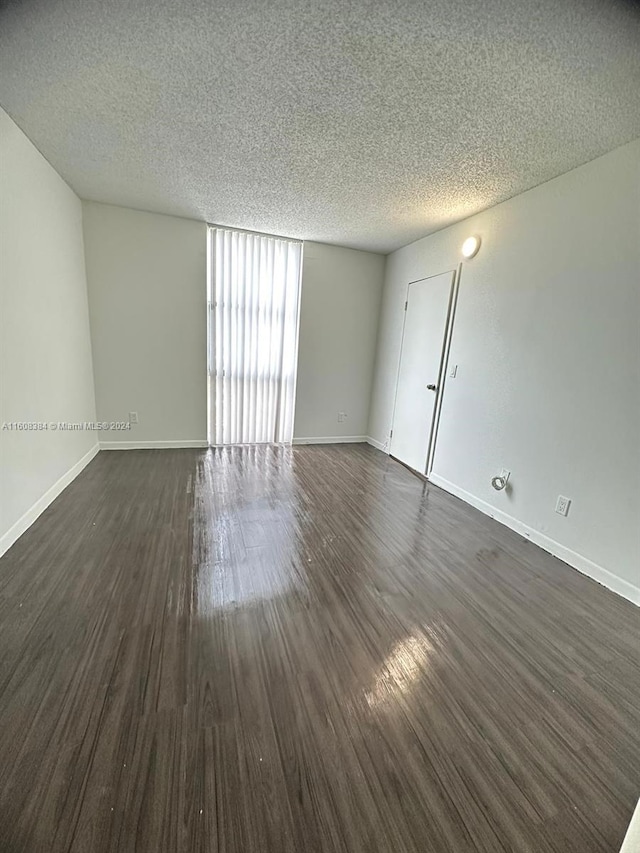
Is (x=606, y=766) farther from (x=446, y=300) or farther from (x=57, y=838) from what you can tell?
(x=446, y=300)

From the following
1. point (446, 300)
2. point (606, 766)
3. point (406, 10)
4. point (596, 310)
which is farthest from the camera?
point (446, 300)

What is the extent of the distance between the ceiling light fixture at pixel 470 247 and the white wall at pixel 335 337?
5.09ft

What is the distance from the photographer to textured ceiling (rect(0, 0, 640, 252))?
51.8 inches

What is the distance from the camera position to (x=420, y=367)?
3725 millimetres

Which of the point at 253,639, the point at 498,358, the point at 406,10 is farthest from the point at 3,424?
A: the point at 498,358

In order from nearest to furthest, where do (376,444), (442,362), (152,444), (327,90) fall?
(327,90), (442,362), (152,444), (376,444)

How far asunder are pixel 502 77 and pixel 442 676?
261cm

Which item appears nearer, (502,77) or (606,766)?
(606,766)

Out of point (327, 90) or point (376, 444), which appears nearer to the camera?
point (327, 90)

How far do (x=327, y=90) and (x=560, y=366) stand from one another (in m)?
2.13

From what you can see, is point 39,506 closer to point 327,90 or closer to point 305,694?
point 305,694

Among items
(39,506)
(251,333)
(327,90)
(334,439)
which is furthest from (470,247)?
(39,506)

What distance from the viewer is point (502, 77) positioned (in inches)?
59.5

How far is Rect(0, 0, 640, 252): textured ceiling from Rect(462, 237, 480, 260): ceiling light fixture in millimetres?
353
